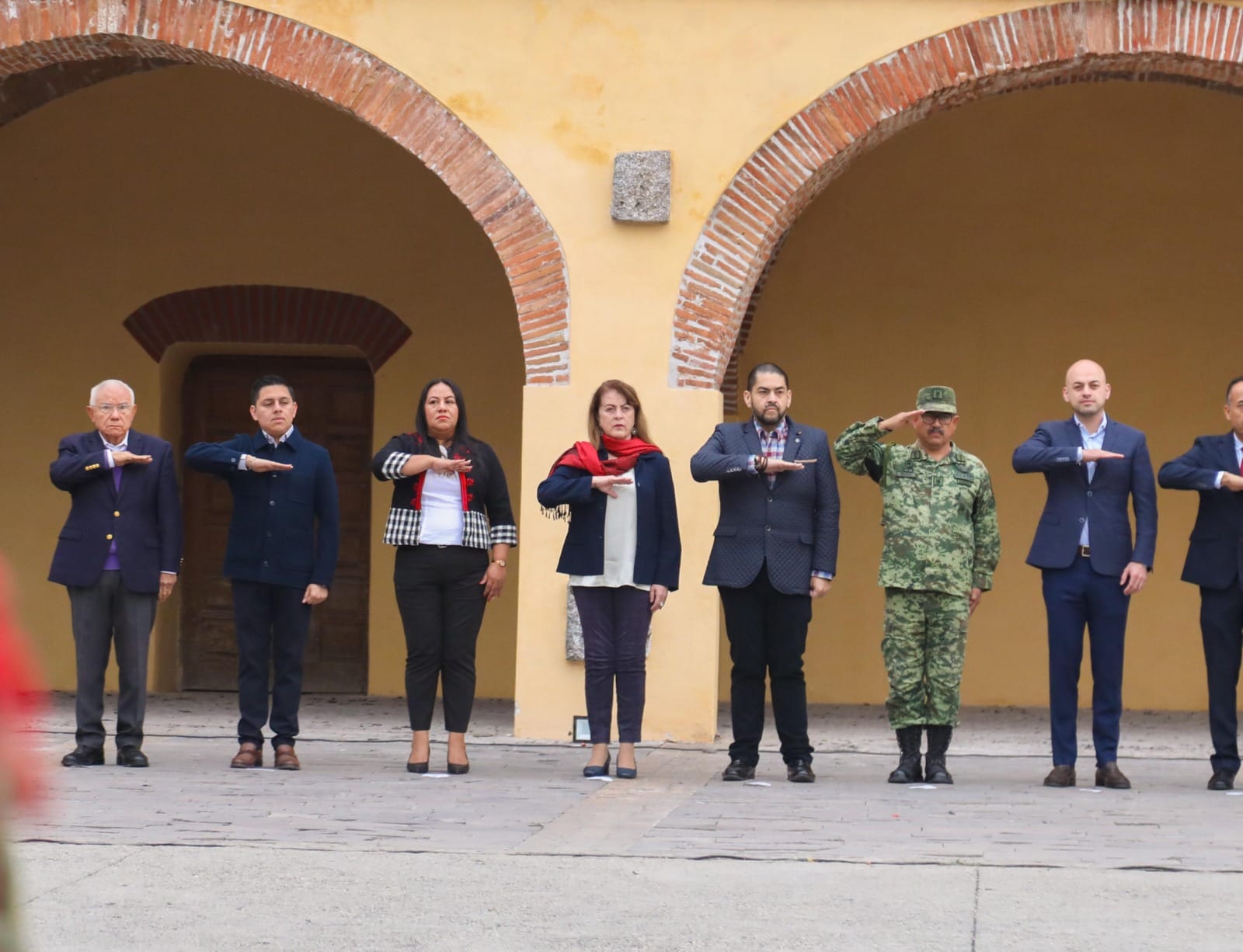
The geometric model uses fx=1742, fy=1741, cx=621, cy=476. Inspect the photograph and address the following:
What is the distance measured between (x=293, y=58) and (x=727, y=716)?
4609 millimetres

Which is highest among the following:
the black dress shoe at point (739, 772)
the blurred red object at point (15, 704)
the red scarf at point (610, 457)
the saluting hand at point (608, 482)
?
the red scarf at point (610, 457)

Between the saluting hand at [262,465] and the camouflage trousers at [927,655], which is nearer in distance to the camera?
the camouflage trousers at [927,655]

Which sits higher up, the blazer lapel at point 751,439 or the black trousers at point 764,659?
the blazer lapel at point 751,439

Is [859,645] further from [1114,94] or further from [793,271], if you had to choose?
[1114,94]

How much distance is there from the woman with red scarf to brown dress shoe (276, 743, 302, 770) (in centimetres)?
129

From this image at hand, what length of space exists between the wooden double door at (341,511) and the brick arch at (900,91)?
351 centimetres

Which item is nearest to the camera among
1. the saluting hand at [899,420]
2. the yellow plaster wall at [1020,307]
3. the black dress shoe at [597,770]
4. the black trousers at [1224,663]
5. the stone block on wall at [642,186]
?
the saluting hand at [899,420]

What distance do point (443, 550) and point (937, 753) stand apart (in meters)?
2.28

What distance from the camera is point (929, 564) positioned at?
730 cm

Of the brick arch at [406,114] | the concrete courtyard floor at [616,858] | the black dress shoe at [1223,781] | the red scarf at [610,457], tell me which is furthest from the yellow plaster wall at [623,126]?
the black dress shoe at [1223,781]

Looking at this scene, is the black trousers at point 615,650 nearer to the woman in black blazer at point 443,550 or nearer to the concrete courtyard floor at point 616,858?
the concrete courtyard floor at point 616,858

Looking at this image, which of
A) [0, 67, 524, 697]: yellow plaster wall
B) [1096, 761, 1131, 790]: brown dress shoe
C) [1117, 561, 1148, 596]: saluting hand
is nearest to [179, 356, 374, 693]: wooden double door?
[0, 67, 524, 697]: yellow plaster wall

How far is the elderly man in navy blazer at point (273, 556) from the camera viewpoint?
24.9ft

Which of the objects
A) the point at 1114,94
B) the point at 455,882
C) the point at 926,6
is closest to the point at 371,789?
the point at 455,882
